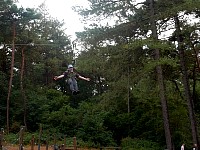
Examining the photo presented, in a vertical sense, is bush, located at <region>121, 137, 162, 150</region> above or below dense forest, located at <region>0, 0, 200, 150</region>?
below

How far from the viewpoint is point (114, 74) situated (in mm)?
17453

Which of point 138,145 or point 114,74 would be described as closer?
point 114,74

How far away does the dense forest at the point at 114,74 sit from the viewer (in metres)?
16.7

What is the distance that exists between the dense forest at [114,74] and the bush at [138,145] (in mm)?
75

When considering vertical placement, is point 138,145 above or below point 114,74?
below

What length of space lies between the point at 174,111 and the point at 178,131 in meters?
1.87

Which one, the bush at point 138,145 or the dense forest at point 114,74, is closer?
the dense forest at point 114,74

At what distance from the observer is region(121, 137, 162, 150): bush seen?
2624 centimetres

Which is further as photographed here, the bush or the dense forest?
the bush

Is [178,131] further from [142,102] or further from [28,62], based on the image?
[28,62]

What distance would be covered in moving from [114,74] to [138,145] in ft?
36.3

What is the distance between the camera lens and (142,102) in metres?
29.8

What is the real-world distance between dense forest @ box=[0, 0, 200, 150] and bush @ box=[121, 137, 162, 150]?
0.25ft

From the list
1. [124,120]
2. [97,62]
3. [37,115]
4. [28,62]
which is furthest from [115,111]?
[97,62]
